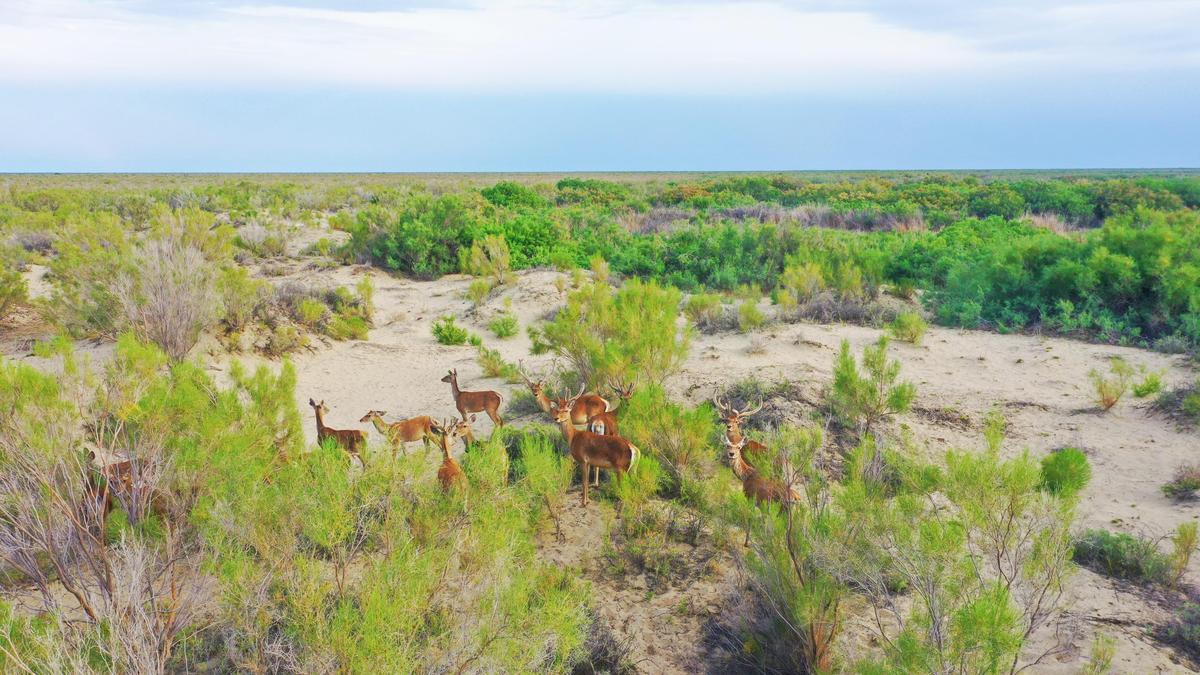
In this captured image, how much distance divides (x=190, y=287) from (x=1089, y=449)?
1097cm

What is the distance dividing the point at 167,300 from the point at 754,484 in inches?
317

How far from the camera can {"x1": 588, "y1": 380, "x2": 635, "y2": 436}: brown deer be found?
266 inches

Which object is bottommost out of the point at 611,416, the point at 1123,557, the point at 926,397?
the point at 1123,557

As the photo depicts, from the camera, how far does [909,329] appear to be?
11672 mm

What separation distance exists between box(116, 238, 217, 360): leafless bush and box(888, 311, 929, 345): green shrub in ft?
33.2

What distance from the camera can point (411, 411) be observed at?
934 cm

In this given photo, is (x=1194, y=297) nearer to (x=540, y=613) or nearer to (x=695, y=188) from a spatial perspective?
(x=540, y=613)

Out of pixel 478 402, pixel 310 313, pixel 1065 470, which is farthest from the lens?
pixel 310 313

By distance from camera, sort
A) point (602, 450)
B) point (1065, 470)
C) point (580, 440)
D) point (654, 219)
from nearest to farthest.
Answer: point (1065, 470) < point (602, 450) < point (580, 440) < point (654, 219)

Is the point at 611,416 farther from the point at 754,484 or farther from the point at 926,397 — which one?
the point at 926,397

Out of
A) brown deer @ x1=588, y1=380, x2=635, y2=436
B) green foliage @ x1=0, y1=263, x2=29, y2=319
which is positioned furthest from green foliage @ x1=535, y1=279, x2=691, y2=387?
green foliage @ x1=0, y1=263, x2=29, y2=319

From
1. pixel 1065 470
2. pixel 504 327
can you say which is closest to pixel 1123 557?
pixel 1065 470

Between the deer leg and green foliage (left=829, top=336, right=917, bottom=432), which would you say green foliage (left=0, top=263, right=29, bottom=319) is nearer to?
the deer leg

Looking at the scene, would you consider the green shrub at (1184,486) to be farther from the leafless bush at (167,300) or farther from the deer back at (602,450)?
the leafless bush at (167,300)
